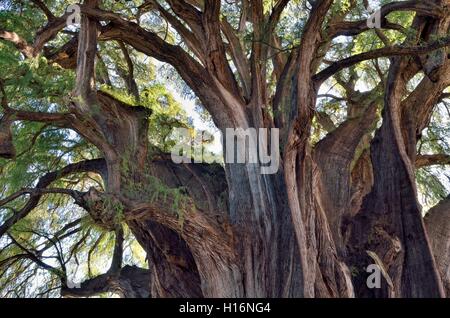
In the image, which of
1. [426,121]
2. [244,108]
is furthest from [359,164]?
[244,108]

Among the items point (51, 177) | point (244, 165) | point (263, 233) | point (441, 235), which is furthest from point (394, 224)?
point (51, 177)

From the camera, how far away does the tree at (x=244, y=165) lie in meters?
4.39

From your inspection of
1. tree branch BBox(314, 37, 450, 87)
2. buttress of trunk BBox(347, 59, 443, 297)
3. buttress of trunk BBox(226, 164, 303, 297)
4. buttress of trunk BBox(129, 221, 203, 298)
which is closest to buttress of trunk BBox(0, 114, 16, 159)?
buttress of trunk BBox(129, 221, 203, 298)

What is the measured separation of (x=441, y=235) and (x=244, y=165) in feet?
6.08

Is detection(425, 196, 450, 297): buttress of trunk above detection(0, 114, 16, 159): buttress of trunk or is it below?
below

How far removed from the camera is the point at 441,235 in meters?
5.02

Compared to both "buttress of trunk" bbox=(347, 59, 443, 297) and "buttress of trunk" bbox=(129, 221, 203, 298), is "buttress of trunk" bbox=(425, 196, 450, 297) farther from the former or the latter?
"buttress of trunk" bbox=(129, 221, 203, 298)

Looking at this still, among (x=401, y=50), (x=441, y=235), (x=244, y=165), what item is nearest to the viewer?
(x=401, y=50)

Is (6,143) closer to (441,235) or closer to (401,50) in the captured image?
(401,50)

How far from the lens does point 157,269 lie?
16.2ft

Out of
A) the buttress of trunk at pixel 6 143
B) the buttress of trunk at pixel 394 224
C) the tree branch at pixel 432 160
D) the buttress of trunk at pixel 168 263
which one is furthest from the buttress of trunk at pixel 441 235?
the buttress of trunk at pixel 6 143

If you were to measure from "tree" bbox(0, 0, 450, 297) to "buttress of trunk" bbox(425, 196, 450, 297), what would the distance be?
23mm

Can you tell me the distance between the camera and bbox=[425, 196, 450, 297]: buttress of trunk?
16.1ft
